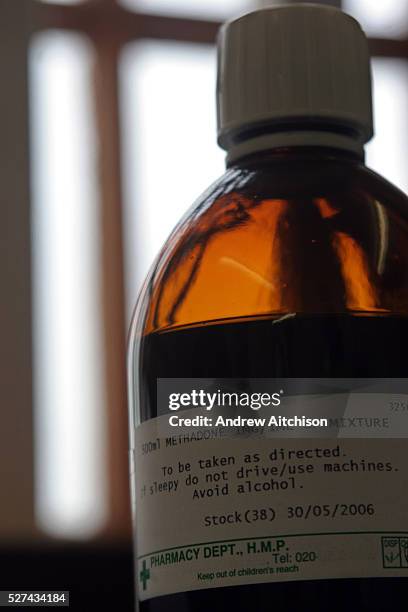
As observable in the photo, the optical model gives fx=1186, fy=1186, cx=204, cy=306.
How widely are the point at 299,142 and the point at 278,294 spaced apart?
0.03m

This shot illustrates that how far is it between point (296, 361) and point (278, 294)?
1 cm

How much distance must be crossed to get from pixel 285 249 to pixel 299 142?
3 cm

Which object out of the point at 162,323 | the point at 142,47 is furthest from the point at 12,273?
the point at 162,323

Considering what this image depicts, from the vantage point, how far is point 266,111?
0.23 m

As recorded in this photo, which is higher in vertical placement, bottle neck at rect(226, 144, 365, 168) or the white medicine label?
bottle neck at rect(226, 144, 365, 168)

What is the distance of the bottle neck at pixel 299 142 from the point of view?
0.77 feet

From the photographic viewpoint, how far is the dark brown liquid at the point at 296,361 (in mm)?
212

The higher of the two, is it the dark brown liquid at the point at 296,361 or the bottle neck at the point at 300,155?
the bottle neck at the point at 300,155

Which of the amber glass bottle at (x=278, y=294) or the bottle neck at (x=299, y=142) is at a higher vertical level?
the bottle neck at (x=299, y=142)

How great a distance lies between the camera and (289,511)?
8.4 inches

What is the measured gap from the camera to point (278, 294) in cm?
22

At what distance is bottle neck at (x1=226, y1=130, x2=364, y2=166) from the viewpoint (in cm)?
24

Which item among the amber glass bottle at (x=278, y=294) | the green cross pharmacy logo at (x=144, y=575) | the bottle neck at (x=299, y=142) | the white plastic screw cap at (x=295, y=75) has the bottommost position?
the green cross pharmacy logo at (x=144, y=575)

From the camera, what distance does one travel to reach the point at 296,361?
0.22 m
